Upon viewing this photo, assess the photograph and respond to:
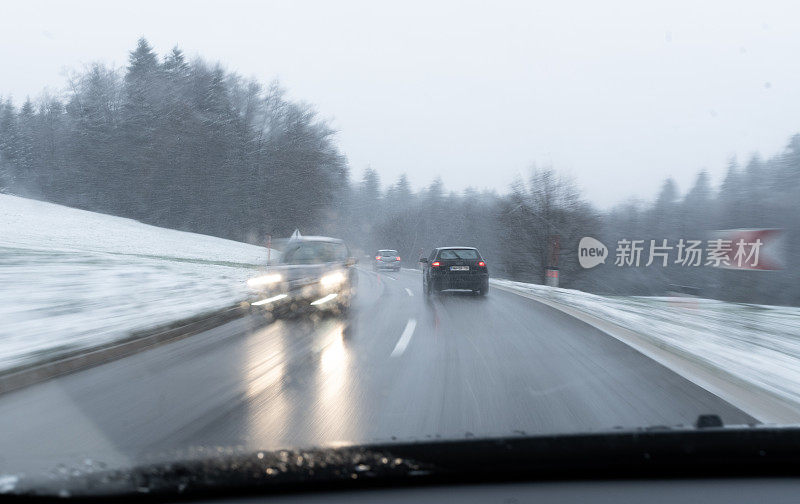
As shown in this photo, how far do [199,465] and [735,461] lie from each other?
87.0 inches

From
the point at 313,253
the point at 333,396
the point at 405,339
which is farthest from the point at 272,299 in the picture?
the point at 333,396

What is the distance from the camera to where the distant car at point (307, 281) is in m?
12.1

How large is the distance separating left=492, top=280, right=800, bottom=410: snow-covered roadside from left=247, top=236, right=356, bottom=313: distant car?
18.7 ft

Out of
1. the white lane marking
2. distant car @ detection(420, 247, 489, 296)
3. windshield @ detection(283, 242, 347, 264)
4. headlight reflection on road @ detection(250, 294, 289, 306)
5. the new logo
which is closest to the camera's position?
the white lane marking

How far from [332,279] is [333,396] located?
7186 mm

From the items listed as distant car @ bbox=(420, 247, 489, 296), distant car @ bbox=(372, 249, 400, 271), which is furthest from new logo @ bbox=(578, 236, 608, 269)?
distant car @ bbox=(372, 249, 400, 271)

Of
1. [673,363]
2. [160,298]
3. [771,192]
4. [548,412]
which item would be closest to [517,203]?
[771,192]

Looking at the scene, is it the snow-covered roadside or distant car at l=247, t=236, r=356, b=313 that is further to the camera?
distant car at l=247, t=236, r=356, b=313

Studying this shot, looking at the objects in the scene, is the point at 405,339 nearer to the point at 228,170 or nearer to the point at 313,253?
the point at 313,253

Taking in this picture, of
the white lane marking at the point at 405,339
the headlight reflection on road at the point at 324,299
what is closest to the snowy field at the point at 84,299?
the headlight reflection on road at the point at 324,299

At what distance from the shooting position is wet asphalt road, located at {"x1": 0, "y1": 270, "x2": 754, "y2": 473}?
419cm

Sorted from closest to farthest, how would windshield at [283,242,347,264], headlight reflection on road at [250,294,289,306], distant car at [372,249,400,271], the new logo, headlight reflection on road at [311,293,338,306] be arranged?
headlight reflection on road at [250,294,289,306]
headlight reflection on road at [311,293,338,306]
windshield at [283,242,347,264]
the new logo
distant car at [372,249,400,271]

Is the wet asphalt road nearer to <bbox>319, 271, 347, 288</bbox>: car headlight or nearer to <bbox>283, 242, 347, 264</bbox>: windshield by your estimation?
<bbox>319, 271, 347, 288</bbox>: car headlight

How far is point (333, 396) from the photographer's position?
17.9 ft
